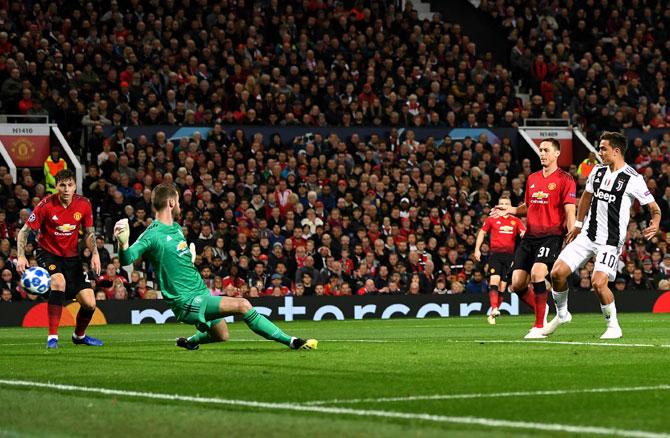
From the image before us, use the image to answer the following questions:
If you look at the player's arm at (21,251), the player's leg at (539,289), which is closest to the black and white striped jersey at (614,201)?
the player's leg at (539,289)

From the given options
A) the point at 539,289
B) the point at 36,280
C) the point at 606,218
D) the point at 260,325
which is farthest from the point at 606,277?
the point at 36,280

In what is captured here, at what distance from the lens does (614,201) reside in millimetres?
14000

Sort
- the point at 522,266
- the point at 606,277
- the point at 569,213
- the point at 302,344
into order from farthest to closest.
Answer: the point at 522,266, the point at 569,213, the point at 606,277, the point at 302,344

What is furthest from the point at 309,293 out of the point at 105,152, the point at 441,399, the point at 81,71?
the point at 441,399

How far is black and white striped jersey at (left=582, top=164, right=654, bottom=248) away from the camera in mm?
13921

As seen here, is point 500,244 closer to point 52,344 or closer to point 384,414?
point 52,344

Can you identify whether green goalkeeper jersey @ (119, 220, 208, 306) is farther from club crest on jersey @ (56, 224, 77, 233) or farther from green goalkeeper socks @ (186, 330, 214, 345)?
club crest on jersey @ (56, 224, 77, 233)

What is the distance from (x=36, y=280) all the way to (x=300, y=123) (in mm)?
14975

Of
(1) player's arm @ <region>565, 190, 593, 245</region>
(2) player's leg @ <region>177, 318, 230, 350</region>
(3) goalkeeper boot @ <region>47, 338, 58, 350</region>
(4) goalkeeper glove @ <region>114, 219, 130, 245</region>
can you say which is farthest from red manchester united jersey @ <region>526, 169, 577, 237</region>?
(4) goalkeeper glove @ <region>114, 219, 130, 245</region>

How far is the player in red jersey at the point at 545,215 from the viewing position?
15.1 m

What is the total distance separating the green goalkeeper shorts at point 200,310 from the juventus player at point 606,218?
4443mm

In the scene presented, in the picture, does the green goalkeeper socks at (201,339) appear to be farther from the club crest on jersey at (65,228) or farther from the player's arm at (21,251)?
the club crest on jersey at (65,228)

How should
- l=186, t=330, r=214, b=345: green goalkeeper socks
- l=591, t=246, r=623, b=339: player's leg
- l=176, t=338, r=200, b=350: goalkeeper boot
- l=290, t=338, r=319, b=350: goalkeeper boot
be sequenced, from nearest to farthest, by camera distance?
1. l=290, t=338, r=319, b=350: goalkeeper boot
2. l=186, t=330, r=214, b=345: green goalkeeper socks
3. l=176, t=338, r=200, b=350: goalkeeper boot
4. l=591, t=246, r=623, b=339: player's leg

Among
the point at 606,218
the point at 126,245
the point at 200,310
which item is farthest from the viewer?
the point at 606,218
